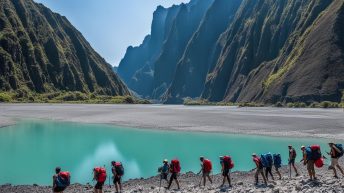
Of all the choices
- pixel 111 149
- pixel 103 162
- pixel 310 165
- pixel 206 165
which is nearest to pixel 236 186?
pixel 206 165

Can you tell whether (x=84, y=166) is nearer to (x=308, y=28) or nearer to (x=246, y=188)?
(x=246, y=188)

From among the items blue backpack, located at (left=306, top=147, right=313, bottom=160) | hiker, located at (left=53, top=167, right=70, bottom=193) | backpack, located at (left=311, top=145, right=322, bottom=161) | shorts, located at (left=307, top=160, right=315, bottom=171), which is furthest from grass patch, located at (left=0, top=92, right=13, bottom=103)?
backpack, located at (left=311, top=145, right=322, bottom=161)

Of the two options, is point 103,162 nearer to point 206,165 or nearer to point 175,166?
point 175,166

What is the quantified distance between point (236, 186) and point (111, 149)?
998 inches

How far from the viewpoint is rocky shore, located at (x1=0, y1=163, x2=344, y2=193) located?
2109 cm

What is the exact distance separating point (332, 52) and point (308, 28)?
124 ft

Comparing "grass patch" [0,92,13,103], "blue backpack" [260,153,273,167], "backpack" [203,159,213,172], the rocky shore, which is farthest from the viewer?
"grass patch" [0,92,13,103]

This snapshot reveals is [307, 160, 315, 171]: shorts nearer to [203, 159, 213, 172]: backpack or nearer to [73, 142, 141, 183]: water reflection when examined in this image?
[203, 159, 213, 172]: backpack

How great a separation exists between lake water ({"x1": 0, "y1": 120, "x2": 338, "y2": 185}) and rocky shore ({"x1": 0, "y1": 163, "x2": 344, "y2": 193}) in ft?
11.2

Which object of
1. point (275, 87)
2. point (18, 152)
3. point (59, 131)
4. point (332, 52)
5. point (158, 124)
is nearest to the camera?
point (18, 152)

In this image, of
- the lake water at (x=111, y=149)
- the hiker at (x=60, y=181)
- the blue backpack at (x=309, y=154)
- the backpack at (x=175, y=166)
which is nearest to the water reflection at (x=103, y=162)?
the lake water at (x=111, y=149)

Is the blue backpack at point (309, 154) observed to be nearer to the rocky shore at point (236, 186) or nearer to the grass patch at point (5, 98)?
the rocky shore at point (236, 186)

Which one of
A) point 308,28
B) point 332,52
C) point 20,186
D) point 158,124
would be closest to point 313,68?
point 332,52

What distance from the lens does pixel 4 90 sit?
176625mm
